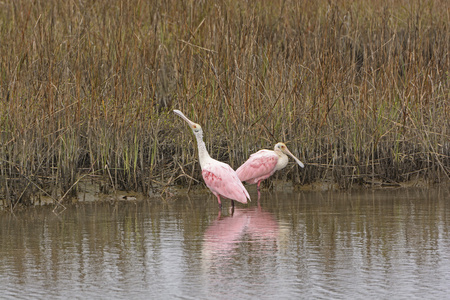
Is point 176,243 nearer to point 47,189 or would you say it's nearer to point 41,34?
point 47,189

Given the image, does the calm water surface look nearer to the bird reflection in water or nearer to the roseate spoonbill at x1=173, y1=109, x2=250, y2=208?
the bird reflection in water

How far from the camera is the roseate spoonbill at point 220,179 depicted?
333 inches

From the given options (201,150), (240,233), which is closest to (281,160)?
(201,150)

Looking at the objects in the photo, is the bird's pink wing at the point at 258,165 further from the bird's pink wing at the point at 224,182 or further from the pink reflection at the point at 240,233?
the pink reflection at the point at 240,233

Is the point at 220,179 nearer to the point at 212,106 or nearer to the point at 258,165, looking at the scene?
the point at 258,165

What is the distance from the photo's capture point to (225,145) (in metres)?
10.5

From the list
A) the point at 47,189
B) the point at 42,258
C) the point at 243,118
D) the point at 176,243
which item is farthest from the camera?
the point at 243,118

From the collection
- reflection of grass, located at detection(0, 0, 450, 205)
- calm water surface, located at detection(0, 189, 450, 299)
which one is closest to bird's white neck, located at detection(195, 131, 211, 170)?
calm water surface, located at detection(0, 189, 450, 299)

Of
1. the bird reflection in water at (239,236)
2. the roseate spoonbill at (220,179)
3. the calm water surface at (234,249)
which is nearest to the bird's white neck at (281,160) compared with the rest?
the calm water surface at (234,249)

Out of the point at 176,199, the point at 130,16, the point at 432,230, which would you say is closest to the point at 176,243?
the point at 432,230

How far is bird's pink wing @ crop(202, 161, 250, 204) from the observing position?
332 inches

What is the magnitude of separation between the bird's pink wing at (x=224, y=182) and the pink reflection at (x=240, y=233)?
0.58 feet

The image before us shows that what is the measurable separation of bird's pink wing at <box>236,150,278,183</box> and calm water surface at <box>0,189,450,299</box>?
15.6 inches

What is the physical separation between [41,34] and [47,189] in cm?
191
